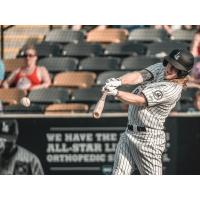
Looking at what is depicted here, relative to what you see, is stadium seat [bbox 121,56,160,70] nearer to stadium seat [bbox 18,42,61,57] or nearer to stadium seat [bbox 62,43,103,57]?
stadium seat [bbox 62,43,103,57]

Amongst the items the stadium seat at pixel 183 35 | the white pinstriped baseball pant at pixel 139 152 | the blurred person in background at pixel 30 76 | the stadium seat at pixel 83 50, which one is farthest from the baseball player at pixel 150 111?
the stadium seat at pixel 183 35

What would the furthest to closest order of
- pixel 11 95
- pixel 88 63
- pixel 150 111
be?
1. pixel 88 63
2. pixel 11 95
3. pixel 150 111

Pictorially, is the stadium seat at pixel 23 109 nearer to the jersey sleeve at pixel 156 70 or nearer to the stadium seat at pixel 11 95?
the stadium seat at pixel 11 95

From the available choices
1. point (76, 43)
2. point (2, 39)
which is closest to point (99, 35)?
point (76, 43)

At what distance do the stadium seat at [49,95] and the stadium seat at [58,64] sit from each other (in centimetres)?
71

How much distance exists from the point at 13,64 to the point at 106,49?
1.37 m

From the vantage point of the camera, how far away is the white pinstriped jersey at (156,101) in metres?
7.87

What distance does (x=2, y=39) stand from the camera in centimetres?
1347

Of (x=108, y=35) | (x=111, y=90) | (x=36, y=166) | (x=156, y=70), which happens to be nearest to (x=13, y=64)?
(x=108, y=35)

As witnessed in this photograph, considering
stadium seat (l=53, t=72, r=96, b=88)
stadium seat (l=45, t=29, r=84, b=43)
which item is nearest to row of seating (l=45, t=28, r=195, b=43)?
stadium seat (l=45, t=29, r=84, b=43)

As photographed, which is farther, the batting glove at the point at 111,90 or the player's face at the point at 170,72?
the player's face at the point at 170,72

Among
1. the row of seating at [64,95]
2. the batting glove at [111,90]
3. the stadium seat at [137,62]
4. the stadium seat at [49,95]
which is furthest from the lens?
the stadium seat at [137,62]

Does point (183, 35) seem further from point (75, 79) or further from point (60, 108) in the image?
point (60, 108)

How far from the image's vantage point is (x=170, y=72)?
313 inches
